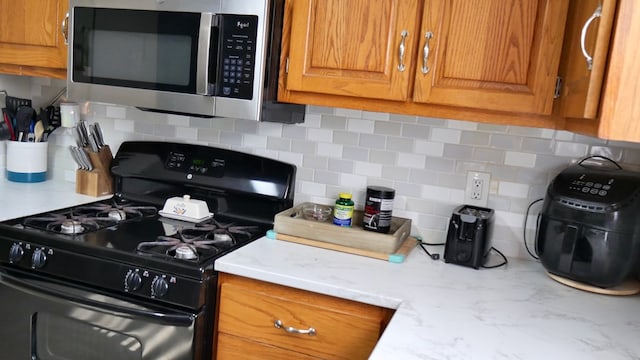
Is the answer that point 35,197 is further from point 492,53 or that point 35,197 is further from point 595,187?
point 595,187

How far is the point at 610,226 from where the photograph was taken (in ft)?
4.77

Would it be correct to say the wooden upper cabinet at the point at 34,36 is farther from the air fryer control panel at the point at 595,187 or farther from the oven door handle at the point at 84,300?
the air fryer control panel at the point at 595,187

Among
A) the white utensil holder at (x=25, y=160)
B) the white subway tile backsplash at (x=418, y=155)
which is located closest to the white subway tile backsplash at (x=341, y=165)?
the white subway tile backsplash at (x=418, y=155)

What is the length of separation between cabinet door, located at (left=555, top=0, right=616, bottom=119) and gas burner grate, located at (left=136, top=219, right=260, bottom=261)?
1067mm

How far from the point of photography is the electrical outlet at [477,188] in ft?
5.98

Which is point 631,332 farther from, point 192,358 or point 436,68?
point 192,358

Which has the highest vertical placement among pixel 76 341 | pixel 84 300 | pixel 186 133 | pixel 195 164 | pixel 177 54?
pixel 177 54

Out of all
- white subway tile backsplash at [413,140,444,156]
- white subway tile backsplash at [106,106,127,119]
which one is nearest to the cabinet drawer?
white subway tile backsplash at [413,140,444,156]

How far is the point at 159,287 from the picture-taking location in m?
1.51

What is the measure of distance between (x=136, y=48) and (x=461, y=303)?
4.32 feet

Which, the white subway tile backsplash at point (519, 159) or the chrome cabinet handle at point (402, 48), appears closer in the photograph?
the chrome cabinet handle at point (402, 48)

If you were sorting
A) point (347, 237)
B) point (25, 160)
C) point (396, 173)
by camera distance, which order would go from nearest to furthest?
point (347, 237), point (396, 173), point (25, 160)

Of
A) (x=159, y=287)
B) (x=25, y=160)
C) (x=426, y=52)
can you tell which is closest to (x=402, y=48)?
(x=426, y=52)

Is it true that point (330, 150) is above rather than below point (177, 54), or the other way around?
below
